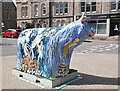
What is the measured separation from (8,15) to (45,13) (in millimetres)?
13302

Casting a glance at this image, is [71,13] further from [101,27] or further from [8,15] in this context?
[8,15]

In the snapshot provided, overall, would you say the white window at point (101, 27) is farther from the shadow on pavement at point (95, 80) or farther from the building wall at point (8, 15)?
the building wall at point (8, 15)

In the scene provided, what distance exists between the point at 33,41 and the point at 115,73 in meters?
3.92

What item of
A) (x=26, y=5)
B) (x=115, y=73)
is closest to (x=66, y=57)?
(x=115, y=73)

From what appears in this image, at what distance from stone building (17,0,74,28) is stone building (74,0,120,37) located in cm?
216

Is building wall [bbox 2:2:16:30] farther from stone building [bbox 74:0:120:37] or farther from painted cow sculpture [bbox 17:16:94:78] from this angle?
painted cow sculpture [bbox 17:16:94:78]

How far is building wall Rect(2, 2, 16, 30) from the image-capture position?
37.4 meters

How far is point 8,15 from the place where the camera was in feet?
126

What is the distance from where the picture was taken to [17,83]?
521cm

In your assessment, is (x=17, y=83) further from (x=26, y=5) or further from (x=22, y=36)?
(x=26, y=5)

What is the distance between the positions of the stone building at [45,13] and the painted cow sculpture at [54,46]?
2327 cm

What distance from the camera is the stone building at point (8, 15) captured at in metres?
37.3

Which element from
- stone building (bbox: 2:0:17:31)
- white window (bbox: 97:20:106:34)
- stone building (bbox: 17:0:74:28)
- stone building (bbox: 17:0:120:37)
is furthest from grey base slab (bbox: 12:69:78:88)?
stone building (bbox: 2:0:17:31)

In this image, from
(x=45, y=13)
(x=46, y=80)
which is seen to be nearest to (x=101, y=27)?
(x=45, y=13)
